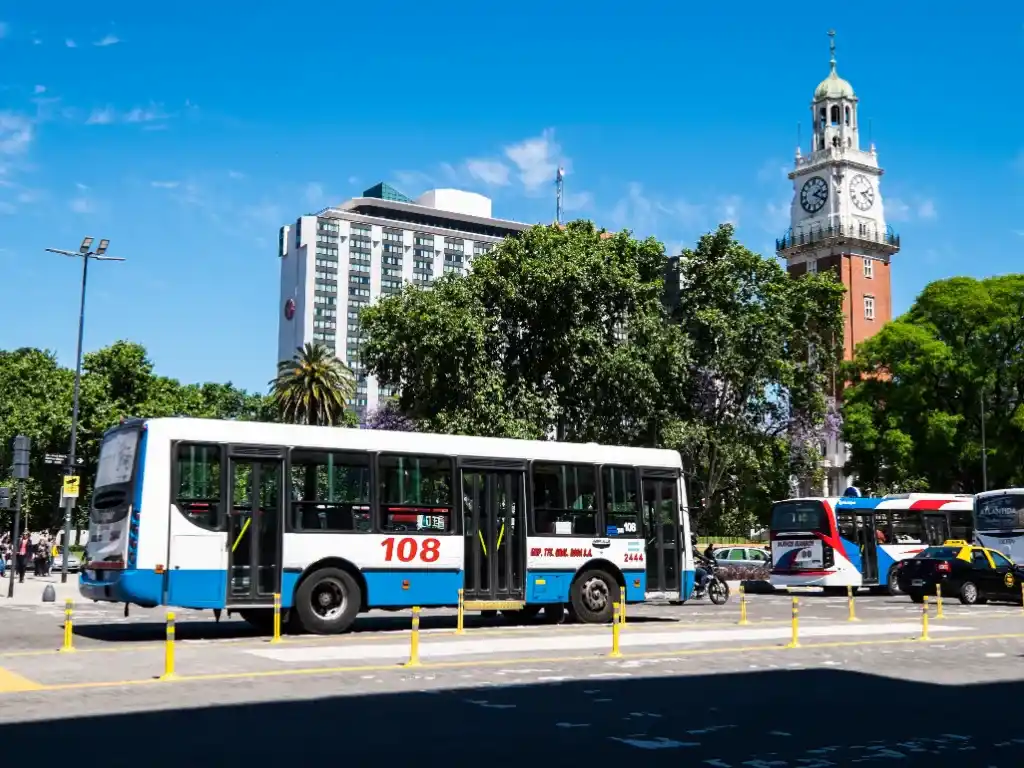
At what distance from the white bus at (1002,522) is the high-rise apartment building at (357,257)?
11237cm

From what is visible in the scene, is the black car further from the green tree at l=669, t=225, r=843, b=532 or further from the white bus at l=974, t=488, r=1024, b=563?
the green tree at l=669, t=225, r=843, b=532

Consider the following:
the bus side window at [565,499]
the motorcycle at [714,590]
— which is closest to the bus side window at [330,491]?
the bus side window at [565,499]

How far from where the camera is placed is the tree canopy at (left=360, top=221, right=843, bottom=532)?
45.0m

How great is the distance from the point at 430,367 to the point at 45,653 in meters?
29.8

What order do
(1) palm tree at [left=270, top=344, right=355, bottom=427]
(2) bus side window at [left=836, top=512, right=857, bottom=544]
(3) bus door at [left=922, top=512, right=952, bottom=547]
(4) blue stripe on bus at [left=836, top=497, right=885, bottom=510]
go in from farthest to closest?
(1) palm tree at [left=270, top=344, right=355, bottom=427], (3) bus door at [left=922, top=512, right=952, bottom=547], (4) blue stripe on bus at [left=836, top=497, right=885, bottom=510], (2) bus side window at [left=836, top=512, right=857, bottom=544]

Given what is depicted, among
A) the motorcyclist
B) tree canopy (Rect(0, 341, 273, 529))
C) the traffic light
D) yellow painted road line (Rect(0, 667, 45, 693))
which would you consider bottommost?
yellow painted road line (Rect(0, 667, 45, 693))

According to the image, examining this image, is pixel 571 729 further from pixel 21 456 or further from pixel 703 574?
pixel 21 456

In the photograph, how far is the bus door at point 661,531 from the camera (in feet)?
73.8

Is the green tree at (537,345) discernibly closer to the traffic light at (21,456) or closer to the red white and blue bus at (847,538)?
the red white and blue bus at (847,538)

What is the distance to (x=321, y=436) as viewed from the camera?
18.8 metres

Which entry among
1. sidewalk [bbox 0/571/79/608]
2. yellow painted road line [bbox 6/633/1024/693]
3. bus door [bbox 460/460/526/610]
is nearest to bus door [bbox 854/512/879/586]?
yellow painted road line [bbox 6/633/1024/693]

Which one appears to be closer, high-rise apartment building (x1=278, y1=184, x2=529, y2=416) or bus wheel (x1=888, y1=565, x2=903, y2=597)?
bus wheel (x1=888, y1=565, x2=903, y2=597)

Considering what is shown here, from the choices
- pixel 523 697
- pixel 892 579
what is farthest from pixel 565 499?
pixel 892 579

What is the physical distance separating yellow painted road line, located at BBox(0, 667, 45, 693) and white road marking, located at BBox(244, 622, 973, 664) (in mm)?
3118
